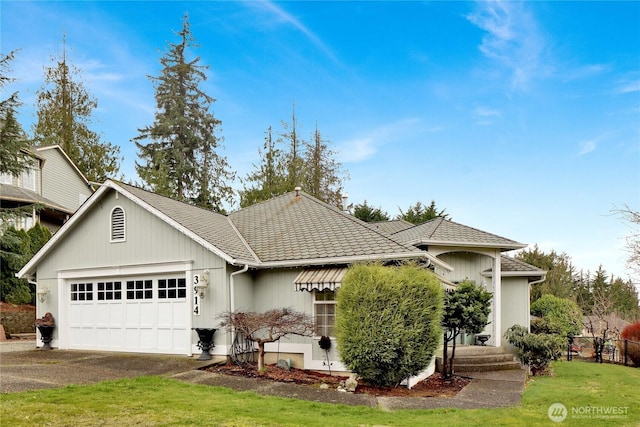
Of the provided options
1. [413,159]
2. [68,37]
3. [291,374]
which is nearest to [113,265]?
[291,374]

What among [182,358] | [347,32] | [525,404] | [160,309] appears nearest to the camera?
[525,404]

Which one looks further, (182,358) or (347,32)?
(347,32)

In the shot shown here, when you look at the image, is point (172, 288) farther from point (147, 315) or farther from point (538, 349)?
point (538, 349)

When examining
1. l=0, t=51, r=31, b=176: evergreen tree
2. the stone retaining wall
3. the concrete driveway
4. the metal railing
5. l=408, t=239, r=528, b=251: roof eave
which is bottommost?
the metal railing

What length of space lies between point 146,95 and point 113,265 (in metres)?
28.5

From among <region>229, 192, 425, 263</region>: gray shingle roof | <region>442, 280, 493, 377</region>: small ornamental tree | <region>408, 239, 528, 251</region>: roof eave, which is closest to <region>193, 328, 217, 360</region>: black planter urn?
<region>229, 192, 425, 263</region>: gray shingle roof

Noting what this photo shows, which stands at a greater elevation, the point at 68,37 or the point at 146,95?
the point at 68,37

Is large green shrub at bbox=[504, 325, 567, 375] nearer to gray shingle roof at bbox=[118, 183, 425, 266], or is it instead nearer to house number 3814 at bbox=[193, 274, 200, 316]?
gray shingle roof at bbox=[118, 183, 425, 266]

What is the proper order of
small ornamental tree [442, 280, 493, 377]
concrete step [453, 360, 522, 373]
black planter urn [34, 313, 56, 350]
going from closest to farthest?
small ornamental tree [442, 280, 493, 377]
concrete step [453, 360, 522, 373]
black planter urn [34, 313, 56, 350]

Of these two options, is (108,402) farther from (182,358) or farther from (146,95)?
(146,95)

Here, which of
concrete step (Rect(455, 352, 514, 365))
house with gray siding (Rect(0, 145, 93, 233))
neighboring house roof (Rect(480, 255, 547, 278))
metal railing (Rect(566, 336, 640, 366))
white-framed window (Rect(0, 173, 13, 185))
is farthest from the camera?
white-framed window (Rect(0, 173, 13, 185))

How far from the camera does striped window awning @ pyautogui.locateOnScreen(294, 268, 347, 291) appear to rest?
12.8m

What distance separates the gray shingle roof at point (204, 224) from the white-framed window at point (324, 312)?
2263mm

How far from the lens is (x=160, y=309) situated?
1503cm
